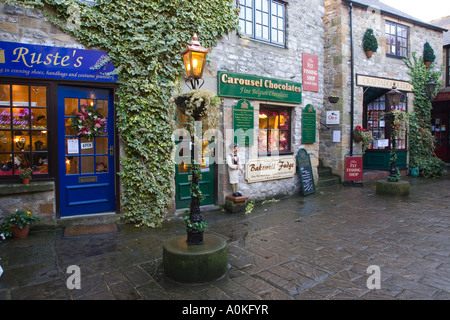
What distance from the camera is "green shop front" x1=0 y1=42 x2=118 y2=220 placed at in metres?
5.28

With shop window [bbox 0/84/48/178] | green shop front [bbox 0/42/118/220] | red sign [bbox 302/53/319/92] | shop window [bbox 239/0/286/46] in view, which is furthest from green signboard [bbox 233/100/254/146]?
shop window [bbox 0/84/48/178]

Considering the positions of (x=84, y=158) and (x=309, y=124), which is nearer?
(x=84, y=158)

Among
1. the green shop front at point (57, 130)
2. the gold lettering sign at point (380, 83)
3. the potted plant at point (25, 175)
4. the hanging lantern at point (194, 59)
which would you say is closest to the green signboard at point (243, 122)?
the green shop front at point (57, 130)

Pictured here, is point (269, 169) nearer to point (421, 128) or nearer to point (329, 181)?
point (329, 181)

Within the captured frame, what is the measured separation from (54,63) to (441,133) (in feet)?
57.9

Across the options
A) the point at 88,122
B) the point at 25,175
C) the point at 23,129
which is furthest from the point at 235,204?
the point at 23,129

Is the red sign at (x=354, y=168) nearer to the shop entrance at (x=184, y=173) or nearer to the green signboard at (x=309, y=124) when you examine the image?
the green signboard at (x=309, y=124)

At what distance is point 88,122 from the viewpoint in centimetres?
584

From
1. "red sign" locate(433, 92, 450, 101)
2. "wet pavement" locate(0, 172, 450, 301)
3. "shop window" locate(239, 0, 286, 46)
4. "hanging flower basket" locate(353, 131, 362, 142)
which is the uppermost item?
"shop window" locate(239, 0, 286, 46)

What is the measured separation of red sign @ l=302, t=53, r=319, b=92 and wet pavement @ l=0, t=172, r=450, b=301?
3.92 m

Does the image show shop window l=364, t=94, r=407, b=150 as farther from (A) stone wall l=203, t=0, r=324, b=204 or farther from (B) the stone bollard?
(B) the stone bollard

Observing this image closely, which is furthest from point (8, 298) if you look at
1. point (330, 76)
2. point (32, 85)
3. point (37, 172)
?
point (330, 76)
